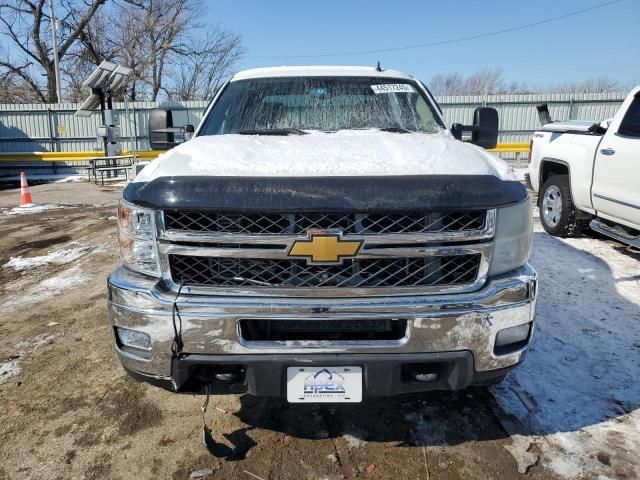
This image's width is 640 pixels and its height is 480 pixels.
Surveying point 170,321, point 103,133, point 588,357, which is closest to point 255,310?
point 170,321

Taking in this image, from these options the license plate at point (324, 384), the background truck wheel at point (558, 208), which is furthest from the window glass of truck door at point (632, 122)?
the license plate at point (324, 384)

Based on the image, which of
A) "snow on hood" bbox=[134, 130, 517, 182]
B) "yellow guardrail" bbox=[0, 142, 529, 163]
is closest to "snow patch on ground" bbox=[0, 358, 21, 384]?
"snow on hood" bbox=[134, 130, 517, 182]

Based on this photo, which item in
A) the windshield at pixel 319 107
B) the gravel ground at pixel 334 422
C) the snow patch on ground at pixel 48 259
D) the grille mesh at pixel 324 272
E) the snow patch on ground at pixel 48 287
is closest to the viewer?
the grille mesh at pixel 324 272

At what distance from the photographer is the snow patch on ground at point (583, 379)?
7.55 feet

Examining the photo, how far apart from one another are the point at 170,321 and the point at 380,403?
4.56ft

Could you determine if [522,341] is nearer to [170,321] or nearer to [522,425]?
[522,425]

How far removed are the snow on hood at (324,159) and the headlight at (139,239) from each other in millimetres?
173

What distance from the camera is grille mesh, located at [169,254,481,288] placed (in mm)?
2047

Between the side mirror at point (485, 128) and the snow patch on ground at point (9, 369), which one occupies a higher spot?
the side mirror at point (485, 128)

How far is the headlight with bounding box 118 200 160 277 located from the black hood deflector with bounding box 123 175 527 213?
77 millimetres

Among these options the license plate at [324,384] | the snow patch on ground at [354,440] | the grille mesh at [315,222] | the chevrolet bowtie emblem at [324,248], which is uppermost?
the grille mesh at [315,222]

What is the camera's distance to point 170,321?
77.9 inches

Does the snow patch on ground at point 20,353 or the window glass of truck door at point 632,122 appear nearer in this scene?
the snow patch on ground at point 20,353

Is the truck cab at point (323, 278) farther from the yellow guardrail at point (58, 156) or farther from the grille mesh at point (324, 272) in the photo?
the yellow guardrail at point (58, 156)
